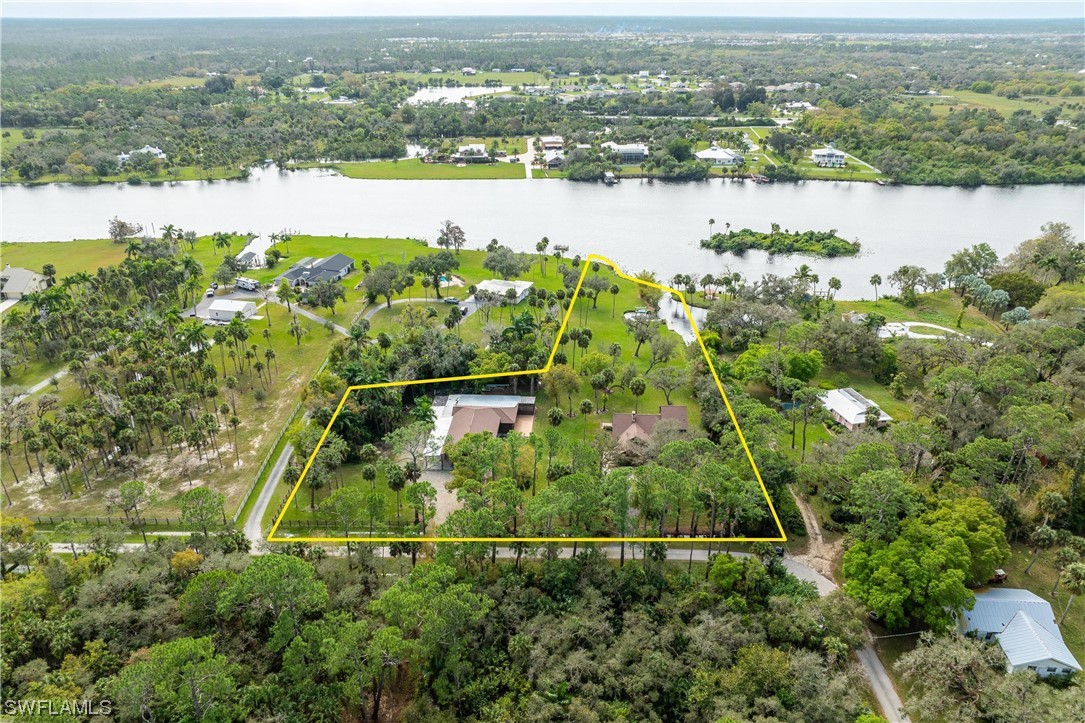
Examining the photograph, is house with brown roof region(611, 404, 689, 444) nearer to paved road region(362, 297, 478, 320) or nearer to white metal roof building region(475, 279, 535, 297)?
white metal roof building region(475, 279, 535, 297)

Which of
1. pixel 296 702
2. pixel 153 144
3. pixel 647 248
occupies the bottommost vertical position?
pixel 296 702

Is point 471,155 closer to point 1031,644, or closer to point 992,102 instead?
point 1031,644

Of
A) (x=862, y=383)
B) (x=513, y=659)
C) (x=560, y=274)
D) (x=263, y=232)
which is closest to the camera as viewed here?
(x=513, y=659)

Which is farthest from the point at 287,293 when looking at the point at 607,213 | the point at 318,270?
the point at 607,213

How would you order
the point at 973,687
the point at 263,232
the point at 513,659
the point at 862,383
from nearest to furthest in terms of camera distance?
the point at 973,687 < the point at 513,659 < the point at 862,383 < the point at 263,232

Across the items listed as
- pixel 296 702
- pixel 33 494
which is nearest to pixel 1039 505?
pixel 296 702

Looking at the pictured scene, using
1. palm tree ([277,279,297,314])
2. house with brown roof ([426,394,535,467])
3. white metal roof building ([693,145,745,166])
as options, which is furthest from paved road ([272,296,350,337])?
white metal roof building ([693,145,745,166])

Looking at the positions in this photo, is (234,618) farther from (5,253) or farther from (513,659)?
(5,253)
